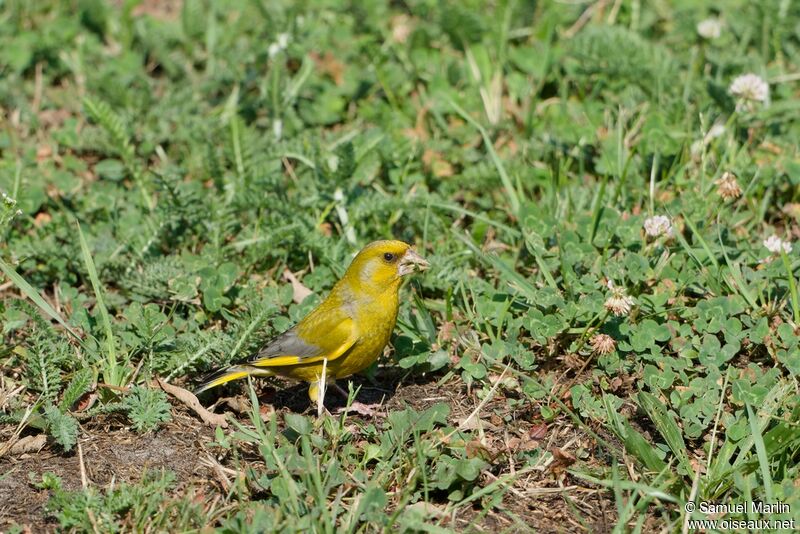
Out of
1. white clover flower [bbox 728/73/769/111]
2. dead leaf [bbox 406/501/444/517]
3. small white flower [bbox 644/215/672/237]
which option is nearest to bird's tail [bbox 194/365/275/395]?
dead leaf [bbox 406/501/444/517]

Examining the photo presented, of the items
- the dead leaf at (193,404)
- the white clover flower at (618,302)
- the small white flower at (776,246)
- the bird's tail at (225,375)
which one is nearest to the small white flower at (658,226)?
the small white flower at (776,246)

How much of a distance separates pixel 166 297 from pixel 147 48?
3.23 m

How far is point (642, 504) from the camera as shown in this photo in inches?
165

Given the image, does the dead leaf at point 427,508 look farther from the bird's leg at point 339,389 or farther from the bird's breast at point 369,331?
the bird's leg at point 339,389

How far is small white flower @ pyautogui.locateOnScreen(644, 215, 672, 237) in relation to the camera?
5461mm

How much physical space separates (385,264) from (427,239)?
103 cm

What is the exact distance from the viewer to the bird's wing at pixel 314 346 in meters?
5.09

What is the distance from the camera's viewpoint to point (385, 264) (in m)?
5.29

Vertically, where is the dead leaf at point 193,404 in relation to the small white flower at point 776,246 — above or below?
above

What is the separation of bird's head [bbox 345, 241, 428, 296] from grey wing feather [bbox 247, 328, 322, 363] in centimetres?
46

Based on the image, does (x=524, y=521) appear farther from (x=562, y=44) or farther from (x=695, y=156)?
(x=562, y=44)

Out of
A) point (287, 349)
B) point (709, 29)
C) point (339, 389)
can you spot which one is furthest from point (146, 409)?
point (709, 29)

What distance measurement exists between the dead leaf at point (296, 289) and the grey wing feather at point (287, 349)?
693 mm

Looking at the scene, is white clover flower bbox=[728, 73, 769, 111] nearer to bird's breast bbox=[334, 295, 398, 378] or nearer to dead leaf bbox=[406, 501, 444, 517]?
bird's breast bbox=[334, 295, 398, 378]
